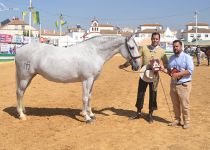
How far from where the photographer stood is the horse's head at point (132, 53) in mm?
8095

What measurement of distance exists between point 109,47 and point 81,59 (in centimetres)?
73

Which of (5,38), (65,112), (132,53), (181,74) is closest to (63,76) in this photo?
(65,112)

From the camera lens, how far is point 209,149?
6.34 meters

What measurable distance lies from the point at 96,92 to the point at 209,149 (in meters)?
7.30

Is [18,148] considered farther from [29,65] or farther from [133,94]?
[133,94]

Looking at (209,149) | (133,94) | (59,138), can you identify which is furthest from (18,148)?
(133,94)

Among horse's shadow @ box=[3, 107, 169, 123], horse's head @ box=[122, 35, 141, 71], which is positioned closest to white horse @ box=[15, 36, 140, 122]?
horse's head @ box=[122, 35, 141, 71]

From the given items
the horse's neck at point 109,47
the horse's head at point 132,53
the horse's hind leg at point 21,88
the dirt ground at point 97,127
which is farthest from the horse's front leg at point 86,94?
the horse's hind leg at point 21,88

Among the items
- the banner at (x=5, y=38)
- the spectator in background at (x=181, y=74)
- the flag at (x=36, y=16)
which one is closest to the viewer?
the spectator in background at (x=181, y=74)

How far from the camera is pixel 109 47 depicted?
8242 mm

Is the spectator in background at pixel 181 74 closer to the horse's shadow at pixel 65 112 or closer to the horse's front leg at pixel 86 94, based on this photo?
the horse's shadow at pixel 65 112

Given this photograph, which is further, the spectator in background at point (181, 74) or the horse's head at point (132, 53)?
the horse's head at point (132, 53)

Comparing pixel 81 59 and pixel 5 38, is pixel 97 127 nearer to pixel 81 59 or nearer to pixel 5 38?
pixel 81 59

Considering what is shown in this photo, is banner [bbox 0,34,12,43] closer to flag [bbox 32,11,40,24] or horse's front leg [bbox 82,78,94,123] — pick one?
flag [bbox 32,11,40,24]
